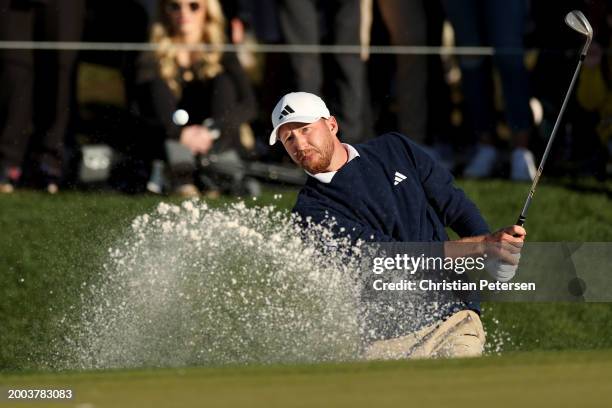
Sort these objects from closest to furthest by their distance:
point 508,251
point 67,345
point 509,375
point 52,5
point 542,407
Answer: point 542,407 → point 509,375 → point 508,251 → point 67,345 → point 52,5

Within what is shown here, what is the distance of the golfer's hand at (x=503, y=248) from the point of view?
6973mm

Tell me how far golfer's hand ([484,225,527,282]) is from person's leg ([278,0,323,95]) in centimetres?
275

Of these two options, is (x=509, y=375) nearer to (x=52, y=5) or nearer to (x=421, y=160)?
(x=421, y=160)

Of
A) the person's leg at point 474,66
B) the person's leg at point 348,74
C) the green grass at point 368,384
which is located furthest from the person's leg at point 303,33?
the green grass at point 368,384

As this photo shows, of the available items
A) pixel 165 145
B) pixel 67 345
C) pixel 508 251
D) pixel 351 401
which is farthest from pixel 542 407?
pixel 165 145

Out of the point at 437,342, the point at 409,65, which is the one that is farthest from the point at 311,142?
the point at 409,65

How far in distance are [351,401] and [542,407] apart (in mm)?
577

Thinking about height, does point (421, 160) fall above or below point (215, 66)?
below

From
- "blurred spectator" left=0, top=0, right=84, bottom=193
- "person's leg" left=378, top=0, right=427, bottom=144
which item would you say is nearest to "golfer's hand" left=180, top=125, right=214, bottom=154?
"blurred spectator" left=0, top=0, right=84, bottom=193

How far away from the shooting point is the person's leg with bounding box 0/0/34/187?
971cm

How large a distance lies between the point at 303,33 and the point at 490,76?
1.20 metres

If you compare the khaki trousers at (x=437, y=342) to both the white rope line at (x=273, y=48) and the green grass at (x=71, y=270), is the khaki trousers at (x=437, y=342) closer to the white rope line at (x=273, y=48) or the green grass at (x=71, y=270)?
the green grass at (x=71, y=270)

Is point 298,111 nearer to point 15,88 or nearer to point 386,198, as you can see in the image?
point 386,198

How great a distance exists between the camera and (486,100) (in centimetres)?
1037
